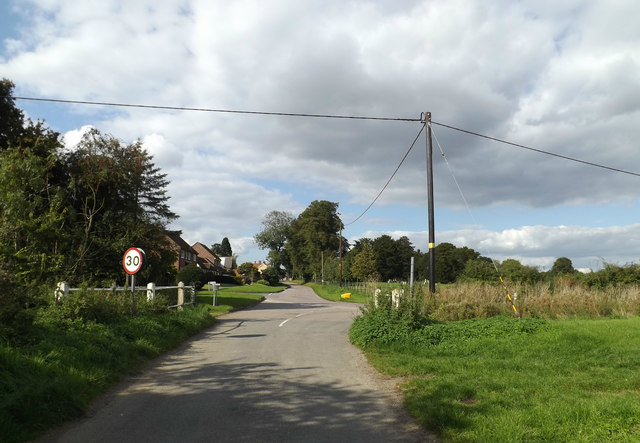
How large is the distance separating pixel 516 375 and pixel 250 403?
447 cm

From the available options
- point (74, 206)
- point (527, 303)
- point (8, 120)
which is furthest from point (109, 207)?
point (527, 303)

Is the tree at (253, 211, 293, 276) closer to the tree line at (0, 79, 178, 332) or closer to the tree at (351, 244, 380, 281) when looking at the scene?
the tree at (351, 244, 380, 281)

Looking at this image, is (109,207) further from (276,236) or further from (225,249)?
(225,249)

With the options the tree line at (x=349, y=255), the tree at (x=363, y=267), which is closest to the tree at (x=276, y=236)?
the tree line at (x=349, y=255)

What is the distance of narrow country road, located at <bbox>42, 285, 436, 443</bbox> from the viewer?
212 inches

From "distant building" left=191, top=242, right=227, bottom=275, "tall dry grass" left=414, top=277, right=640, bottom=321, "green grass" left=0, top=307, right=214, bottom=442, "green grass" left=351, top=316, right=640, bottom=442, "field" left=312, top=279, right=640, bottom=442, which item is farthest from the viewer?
"distant building" left=191, top=242, right=227, bottom=275

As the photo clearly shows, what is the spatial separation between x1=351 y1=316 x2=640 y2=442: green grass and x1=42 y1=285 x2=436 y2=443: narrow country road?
0.58m

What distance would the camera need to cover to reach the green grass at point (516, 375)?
5.33m

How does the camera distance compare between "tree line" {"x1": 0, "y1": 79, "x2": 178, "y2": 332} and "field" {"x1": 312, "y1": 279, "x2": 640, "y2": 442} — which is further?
"tree line" {"x1": 0, "y1": 79, "x2": 178, "y2": 332}

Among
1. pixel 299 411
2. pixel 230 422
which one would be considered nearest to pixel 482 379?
pixel 299 411

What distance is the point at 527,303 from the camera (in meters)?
15.8

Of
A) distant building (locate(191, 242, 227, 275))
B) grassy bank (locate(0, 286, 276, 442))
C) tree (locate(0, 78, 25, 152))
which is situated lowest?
grassy bank (locate(0, 286, 276, 442))

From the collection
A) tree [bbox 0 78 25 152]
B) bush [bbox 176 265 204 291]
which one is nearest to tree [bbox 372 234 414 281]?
bush [bbox 176 265 204 291]

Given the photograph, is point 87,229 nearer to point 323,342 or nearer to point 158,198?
point 158,198
